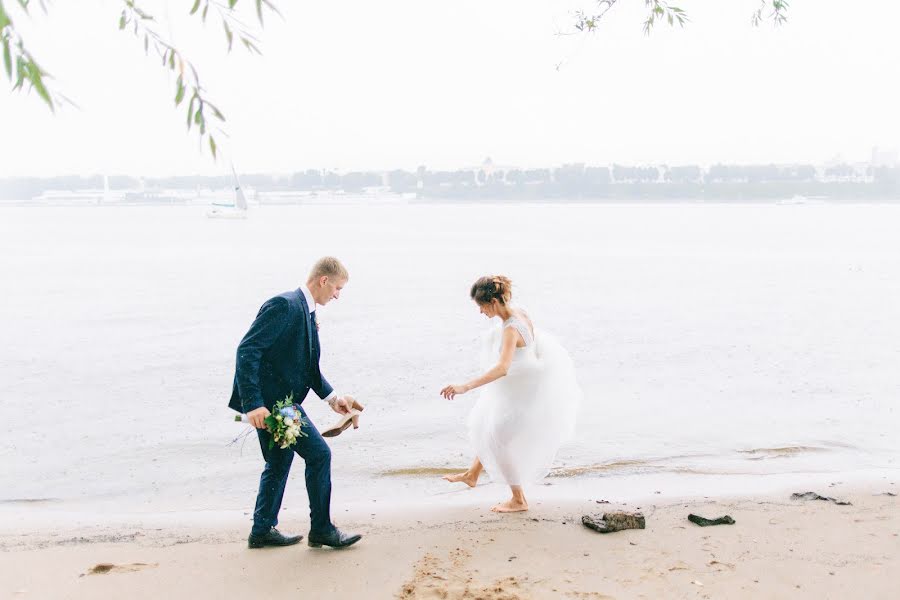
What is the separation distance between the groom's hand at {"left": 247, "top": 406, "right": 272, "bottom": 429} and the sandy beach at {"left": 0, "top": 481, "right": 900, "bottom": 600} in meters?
0.99

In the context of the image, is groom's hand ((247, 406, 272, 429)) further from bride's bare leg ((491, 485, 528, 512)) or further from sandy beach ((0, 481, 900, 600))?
bride's bare leg ((491, 485, 528, 512))

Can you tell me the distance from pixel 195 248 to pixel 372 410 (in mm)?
62258

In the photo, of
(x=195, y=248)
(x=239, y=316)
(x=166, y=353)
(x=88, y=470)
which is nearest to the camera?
(x=88, y=470)

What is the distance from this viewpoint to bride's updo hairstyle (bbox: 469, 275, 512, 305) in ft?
17.8

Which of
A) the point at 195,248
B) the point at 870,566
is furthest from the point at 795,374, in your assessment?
the point at 195,248

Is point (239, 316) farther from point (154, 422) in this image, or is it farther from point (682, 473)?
point (682, 473)

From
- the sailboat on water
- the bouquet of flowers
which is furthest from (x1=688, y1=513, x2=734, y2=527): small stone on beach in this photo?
the sailboat on water

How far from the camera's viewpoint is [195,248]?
229 ft

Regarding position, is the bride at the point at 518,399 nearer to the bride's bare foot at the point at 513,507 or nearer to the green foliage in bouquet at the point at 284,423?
the bride's bare foot at the point at 513,507

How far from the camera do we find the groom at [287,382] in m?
4.52

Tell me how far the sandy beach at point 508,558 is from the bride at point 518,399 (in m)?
0.43

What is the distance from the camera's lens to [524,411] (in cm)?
567

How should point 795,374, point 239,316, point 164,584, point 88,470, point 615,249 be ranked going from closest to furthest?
point 164,584
point 88,470
point 795,374
point 239,316
point 615,249

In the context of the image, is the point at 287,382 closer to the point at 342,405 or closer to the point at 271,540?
the point at 342,405
